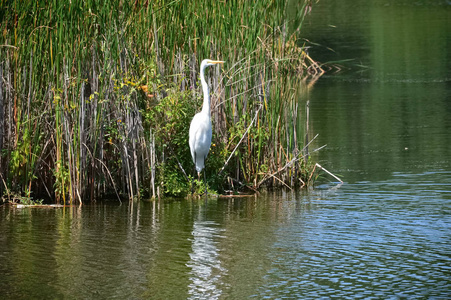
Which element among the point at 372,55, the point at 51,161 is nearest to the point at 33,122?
the point at 51,161

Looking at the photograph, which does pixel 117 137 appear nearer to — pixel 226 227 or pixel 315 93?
pixel 226 227

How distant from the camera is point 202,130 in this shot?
25.9ft

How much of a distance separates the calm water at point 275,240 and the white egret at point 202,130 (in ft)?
1.56

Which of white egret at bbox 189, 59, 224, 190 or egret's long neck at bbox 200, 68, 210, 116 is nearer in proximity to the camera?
white egret at bbox 189, 59, 224, 190

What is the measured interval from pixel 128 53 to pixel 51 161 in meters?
1.23

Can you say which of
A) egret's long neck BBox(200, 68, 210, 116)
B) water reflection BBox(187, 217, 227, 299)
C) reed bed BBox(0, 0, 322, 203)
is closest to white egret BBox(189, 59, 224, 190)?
egret's long neck BBox(200, 68, 210, 116)

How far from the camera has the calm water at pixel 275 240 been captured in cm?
541

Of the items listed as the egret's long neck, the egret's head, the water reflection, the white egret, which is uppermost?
the egret's head

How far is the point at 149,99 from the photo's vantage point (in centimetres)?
833

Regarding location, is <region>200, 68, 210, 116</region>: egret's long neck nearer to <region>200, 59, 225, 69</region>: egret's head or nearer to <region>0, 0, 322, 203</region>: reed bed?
<region>200, 59, 225, 69</region>: egret's head

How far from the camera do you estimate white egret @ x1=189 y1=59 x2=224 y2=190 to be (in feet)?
25.8

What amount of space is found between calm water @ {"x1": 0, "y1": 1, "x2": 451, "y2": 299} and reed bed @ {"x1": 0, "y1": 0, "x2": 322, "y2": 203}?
1.16 ft

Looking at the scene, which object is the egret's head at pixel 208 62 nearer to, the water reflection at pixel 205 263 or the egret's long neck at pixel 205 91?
the egret's long neck at pixel 205 91

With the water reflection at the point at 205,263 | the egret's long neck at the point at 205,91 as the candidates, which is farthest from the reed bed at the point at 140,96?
the water reflection at the point at 205,263
